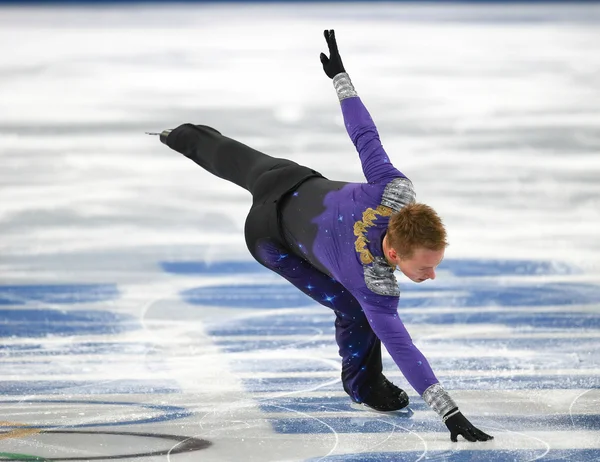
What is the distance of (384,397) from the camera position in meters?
3.84

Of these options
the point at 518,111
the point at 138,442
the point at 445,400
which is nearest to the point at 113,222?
the point at 138,442

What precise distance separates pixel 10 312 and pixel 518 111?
570cm

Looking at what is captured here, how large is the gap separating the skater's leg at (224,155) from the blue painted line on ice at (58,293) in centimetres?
98

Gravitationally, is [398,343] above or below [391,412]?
above

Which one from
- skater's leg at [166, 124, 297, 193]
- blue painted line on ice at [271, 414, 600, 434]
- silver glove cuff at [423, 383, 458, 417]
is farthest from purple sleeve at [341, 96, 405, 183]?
blue painted line on ice at [271, 414, 600, 434]

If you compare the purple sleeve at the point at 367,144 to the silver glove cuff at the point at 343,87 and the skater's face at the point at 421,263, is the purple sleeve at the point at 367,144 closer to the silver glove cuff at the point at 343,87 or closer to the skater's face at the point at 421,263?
the silver glove cuff at the point at 343,87

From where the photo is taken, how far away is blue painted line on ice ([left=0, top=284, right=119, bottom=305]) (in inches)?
201

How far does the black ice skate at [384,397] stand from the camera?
12.6 ft

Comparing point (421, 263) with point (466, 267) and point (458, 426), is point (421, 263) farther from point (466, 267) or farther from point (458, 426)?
point (466, 267)

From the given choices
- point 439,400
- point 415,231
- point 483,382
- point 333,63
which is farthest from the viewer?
point 483,382

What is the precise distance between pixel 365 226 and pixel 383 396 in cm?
73

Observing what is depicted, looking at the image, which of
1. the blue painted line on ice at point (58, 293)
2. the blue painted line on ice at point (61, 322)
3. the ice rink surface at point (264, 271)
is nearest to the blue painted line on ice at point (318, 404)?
the ice rink surface at point (264, 271)

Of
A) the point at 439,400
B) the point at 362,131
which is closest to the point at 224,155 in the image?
the point at 362,131

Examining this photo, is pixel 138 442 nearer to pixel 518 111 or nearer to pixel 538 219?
pixel 538 219
